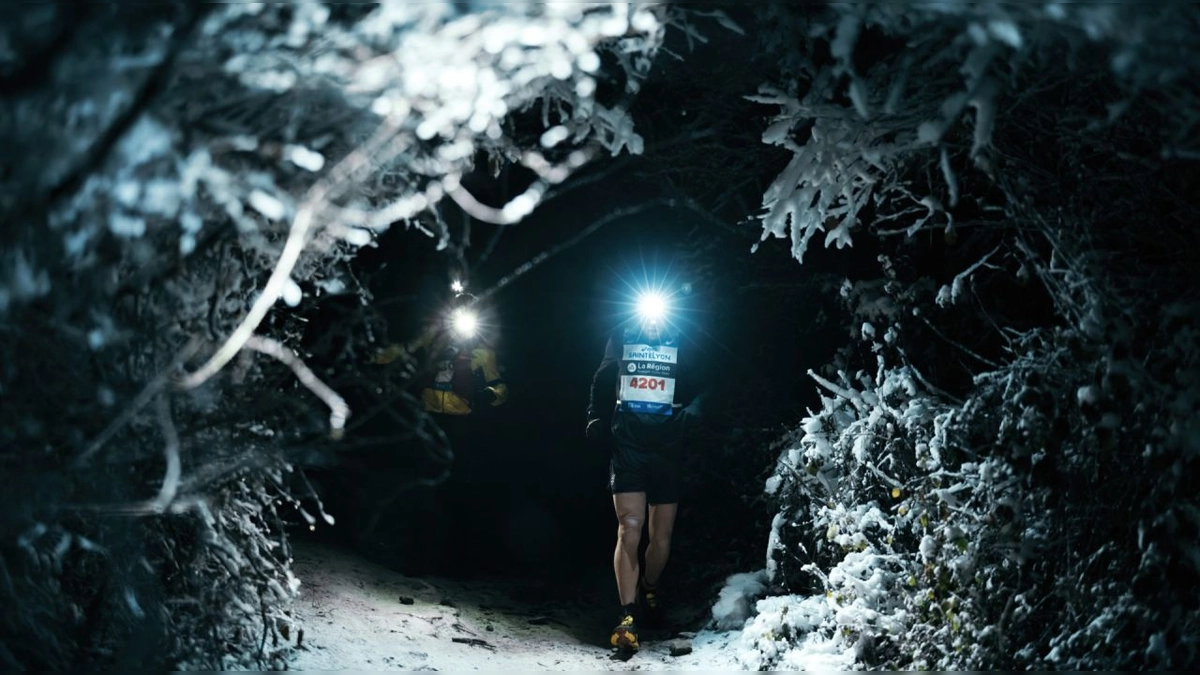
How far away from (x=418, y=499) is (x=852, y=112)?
6972 millimetres

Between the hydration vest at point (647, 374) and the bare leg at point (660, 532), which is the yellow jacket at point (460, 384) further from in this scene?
the bare leg at point (660, 532)

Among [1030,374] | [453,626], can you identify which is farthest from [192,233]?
[453,626]

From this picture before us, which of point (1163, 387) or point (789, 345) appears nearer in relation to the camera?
point (1163, 387)

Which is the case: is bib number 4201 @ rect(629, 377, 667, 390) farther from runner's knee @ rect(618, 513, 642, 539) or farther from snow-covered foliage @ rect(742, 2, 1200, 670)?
snow-covered foliage @ rect(742, 2, 1200, 670)

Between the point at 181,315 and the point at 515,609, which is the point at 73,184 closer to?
the point at 181,315

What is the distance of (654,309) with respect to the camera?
6422 millimetres

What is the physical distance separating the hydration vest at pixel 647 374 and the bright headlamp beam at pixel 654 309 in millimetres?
126

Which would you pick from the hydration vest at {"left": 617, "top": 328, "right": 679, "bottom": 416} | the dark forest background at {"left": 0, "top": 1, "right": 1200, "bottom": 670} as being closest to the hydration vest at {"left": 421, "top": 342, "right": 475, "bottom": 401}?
the hydration vest at {"left": 617, "top": 328, "right": 679, "bottom": 416}

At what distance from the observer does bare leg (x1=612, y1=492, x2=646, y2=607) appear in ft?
19.7

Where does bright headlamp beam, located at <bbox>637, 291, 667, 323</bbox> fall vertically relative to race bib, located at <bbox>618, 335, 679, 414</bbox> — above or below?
above

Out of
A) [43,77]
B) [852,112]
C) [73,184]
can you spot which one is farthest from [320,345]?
[852,112]

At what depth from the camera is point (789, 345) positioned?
8.57m

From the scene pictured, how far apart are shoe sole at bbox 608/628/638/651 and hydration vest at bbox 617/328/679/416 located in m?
1.59

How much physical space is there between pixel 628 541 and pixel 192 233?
3.88m
